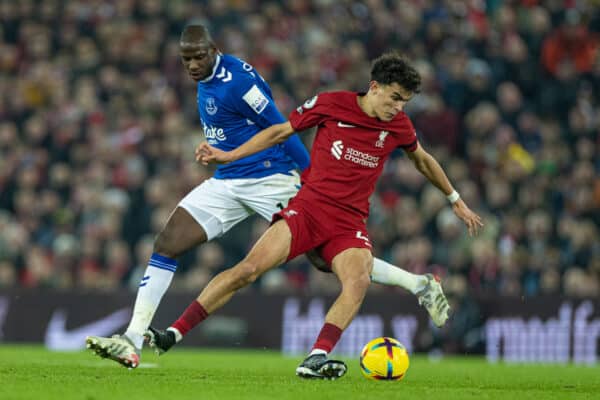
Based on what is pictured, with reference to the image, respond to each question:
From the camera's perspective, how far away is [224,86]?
9.07 meters

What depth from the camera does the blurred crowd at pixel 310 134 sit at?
1545 centimetres

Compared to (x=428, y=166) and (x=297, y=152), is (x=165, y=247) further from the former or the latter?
(x=428, y=166)

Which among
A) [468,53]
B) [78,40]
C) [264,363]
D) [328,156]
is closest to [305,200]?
[328,156]

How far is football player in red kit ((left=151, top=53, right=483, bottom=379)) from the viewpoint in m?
8.34

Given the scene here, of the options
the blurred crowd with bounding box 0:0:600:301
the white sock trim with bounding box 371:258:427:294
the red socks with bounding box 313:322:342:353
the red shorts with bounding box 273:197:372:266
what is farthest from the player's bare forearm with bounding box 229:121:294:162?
the blurred crowd with bounding box 0:0:600:301

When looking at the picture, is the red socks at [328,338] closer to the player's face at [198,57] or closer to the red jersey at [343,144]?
the red jersey at [343,144]

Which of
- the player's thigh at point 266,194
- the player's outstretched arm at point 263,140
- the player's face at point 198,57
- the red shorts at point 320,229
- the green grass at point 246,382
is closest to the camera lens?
the green grass at point 246,382

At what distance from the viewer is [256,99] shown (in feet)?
29.7

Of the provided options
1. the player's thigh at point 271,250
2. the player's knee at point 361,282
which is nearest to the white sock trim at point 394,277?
the player's knee at point 361,282

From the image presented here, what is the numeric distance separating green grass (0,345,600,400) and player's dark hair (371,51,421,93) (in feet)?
6.84

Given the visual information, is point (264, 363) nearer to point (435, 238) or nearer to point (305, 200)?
point (305, 200)

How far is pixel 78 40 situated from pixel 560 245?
8457mm

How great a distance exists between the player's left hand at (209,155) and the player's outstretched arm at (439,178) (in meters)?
1.53

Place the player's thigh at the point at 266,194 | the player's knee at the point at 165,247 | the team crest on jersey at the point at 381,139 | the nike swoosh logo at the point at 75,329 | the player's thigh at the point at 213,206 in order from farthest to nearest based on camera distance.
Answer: the nike swoosh logo at the point at 75,329 < the player's thigh at the point at 266,194 < the player's thigh at the point at 213,206 < the player's knee at the point at 165,247 < the team crest on jersey at the point at 381,139
